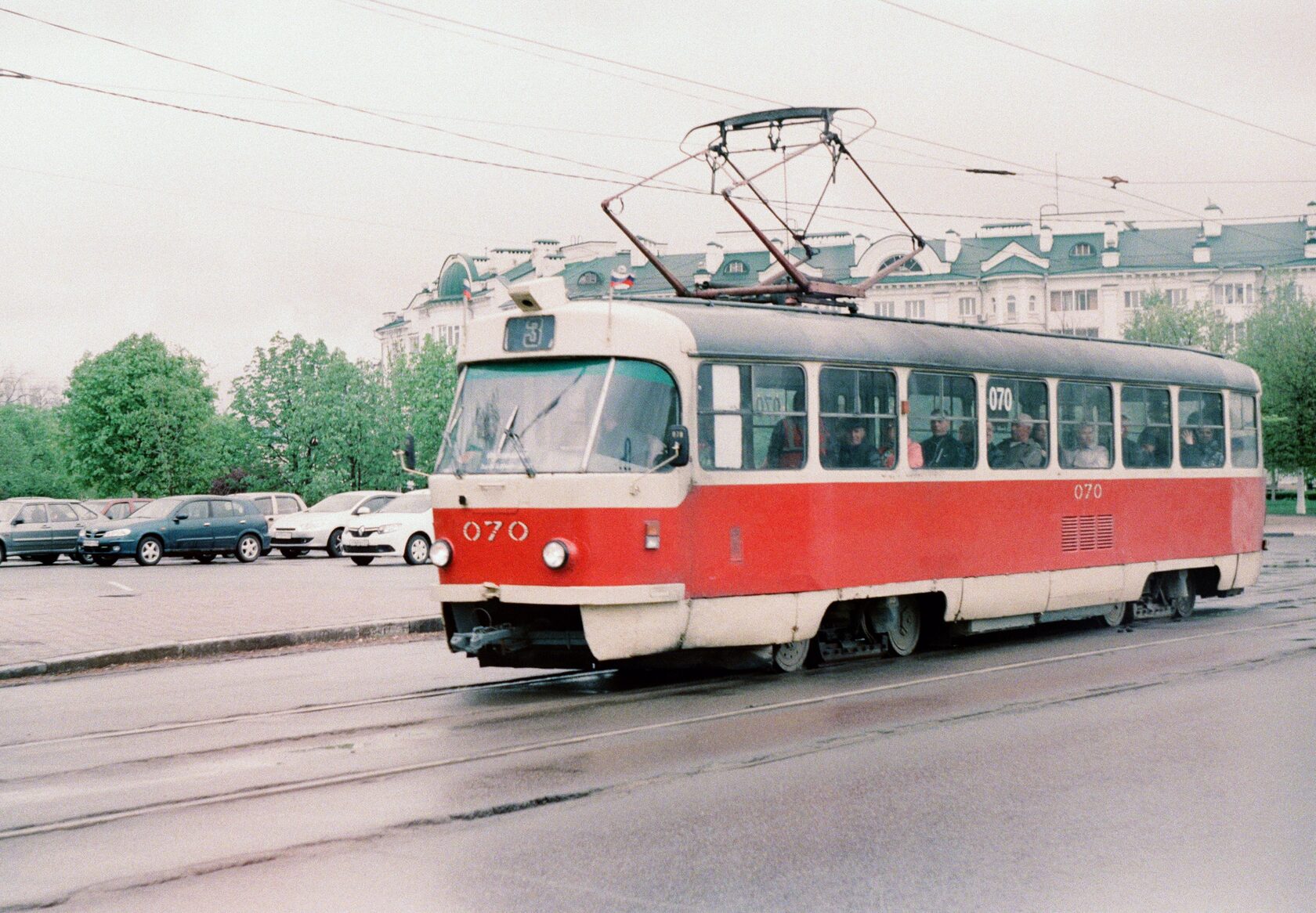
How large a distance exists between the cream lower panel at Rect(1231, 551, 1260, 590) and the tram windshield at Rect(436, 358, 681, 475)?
10.3 m

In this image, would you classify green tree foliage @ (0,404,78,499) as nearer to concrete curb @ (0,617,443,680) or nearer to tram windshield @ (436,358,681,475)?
concrete curb @ (0,617,443,680)

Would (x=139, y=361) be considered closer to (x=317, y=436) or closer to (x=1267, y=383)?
(x=317, y=436)

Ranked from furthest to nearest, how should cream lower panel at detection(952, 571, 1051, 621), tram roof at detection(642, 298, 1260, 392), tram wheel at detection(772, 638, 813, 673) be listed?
cream lower panel at detection(952, 571, 1051, 621)
tram wheel at detection(772, 638, 813, 673)
tram roof at detection(642, 298, 1260, 392)

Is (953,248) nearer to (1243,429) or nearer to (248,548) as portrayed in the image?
(248,548)

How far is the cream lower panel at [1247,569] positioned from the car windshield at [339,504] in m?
24.5

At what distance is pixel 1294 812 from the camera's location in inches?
296

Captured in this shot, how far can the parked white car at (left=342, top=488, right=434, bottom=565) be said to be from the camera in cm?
3359

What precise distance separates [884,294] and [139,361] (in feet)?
163

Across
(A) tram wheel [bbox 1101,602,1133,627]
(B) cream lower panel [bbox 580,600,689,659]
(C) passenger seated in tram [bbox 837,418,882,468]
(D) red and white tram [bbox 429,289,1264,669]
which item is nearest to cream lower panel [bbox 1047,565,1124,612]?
(D) red and white tram [bbox 429,289,1264,669]

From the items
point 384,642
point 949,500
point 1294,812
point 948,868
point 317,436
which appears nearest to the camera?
point 948,868

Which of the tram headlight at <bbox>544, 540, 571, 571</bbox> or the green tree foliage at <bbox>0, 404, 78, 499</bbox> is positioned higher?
the green tree foliage at <bbox>0, 404, 78, 499</bbox>

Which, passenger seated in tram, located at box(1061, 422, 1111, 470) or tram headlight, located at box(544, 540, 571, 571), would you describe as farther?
passenger seated in tram, located at box(1061, 422, 1111, 470)

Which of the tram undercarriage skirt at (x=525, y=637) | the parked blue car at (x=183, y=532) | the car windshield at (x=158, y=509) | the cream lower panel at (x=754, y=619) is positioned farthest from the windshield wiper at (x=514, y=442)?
the car windshield at (x=158, y=509)

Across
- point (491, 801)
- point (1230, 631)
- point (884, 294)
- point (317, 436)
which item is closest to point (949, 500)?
point (1230, 631)
